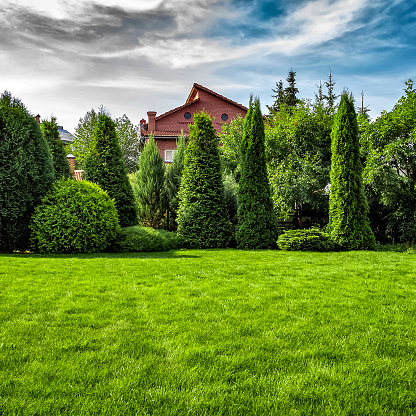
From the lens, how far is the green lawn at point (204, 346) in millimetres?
1953

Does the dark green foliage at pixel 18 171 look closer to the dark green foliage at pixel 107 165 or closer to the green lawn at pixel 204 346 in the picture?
the dark green foliage at pixel 107 165

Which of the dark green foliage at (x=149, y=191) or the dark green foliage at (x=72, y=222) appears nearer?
the dark green foliage at (x=72, y=222)

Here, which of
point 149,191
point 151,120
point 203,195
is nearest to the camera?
point 203,195

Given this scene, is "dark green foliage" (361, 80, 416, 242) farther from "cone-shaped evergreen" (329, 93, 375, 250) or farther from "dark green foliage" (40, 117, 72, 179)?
"dark green foliage" (40, 117, 72, 179)

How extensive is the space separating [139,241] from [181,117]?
1824 centimetres

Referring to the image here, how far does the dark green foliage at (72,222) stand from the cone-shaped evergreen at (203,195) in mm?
2540

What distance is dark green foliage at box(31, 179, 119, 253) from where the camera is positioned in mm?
8227

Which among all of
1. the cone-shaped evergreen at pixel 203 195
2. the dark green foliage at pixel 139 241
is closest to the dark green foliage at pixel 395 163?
the cone-shaped evergreen at pixel 203 195

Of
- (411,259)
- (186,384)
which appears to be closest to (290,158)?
(411,259)

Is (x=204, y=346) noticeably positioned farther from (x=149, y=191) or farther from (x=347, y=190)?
(x=149, y=191)

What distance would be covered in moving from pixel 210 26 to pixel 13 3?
12.2 feet

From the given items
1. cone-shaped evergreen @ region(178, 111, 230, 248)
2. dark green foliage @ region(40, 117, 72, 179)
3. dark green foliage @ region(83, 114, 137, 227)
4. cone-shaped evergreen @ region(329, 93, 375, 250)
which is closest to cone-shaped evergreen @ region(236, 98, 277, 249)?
cone-shaped evergreen @ region(178, 111, 230, 248)

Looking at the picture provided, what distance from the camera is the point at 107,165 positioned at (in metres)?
10.5

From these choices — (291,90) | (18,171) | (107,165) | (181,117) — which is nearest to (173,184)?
(107,165)
